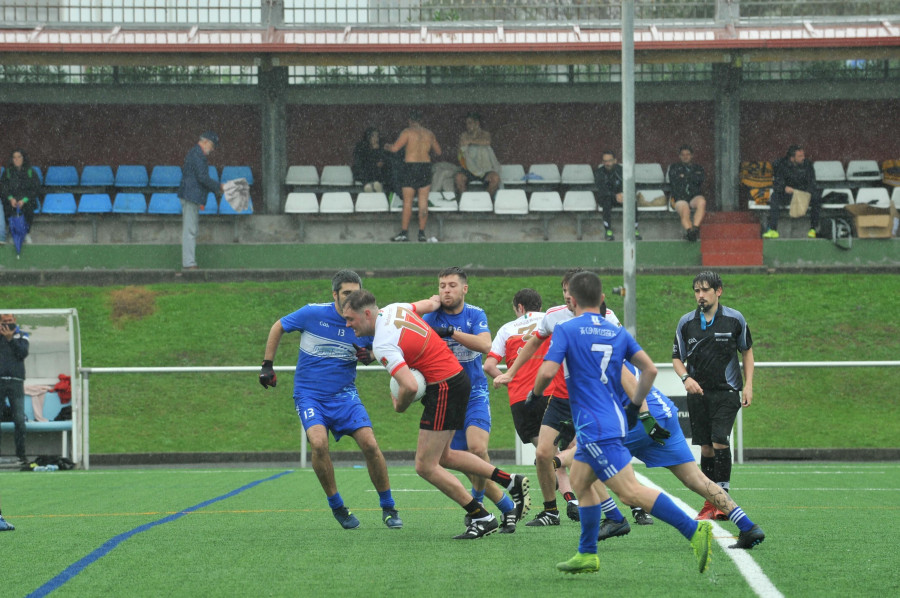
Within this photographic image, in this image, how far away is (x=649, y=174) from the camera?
2712 cm

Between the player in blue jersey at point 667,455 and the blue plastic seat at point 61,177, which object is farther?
the blue plastic seat at point 61,177

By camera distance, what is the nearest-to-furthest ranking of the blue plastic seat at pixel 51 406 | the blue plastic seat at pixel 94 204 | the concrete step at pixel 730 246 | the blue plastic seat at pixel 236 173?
the blue plastic seat at pixel 51 406 → the concrete step at pixel 730 246 → the blue plastic seat at pixel 94 204 → the blue plastic seat at pixel 236 173

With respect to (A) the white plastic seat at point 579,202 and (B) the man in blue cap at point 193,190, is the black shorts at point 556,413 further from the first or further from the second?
(A) the white plastic seat at point 579,202

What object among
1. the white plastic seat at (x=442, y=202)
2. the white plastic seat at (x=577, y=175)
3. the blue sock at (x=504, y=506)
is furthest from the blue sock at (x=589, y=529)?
the white plastic seat at (x=577, y=175)

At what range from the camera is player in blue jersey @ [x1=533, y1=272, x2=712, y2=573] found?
20.1 feet

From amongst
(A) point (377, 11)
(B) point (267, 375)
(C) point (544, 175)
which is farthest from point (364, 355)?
(A) point (377, 11)

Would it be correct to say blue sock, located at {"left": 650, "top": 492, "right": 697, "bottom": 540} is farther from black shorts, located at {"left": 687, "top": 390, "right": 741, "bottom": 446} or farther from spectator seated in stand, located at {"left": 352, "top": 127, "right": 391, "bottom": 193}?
spectator seated in stand, located at {"left": 352, "top": 127, "right": 391, "bottom": 193}

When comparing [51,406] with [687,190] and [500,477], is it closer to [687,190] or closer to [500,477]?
[500,477]

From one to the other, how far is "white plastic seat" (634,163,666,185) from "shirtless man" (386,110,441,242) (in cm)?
A: 515

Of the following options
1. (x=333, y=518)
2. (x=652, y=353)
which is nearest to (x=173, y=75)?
(x=652, y=353)

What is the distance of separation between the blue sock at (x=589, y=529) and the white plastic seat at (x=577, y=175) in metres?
21.5

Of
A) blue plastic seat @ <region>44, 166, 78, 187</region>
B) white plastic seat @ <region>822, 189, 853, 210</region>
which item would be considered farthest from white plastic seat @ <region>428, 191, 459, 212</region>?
blue plastic seat @ <region>44, 166, 78, 187</region>

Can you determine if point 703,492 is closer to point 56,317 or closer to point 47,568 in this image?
point 47,568

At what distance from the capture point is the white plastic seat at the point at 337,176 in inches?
1063
